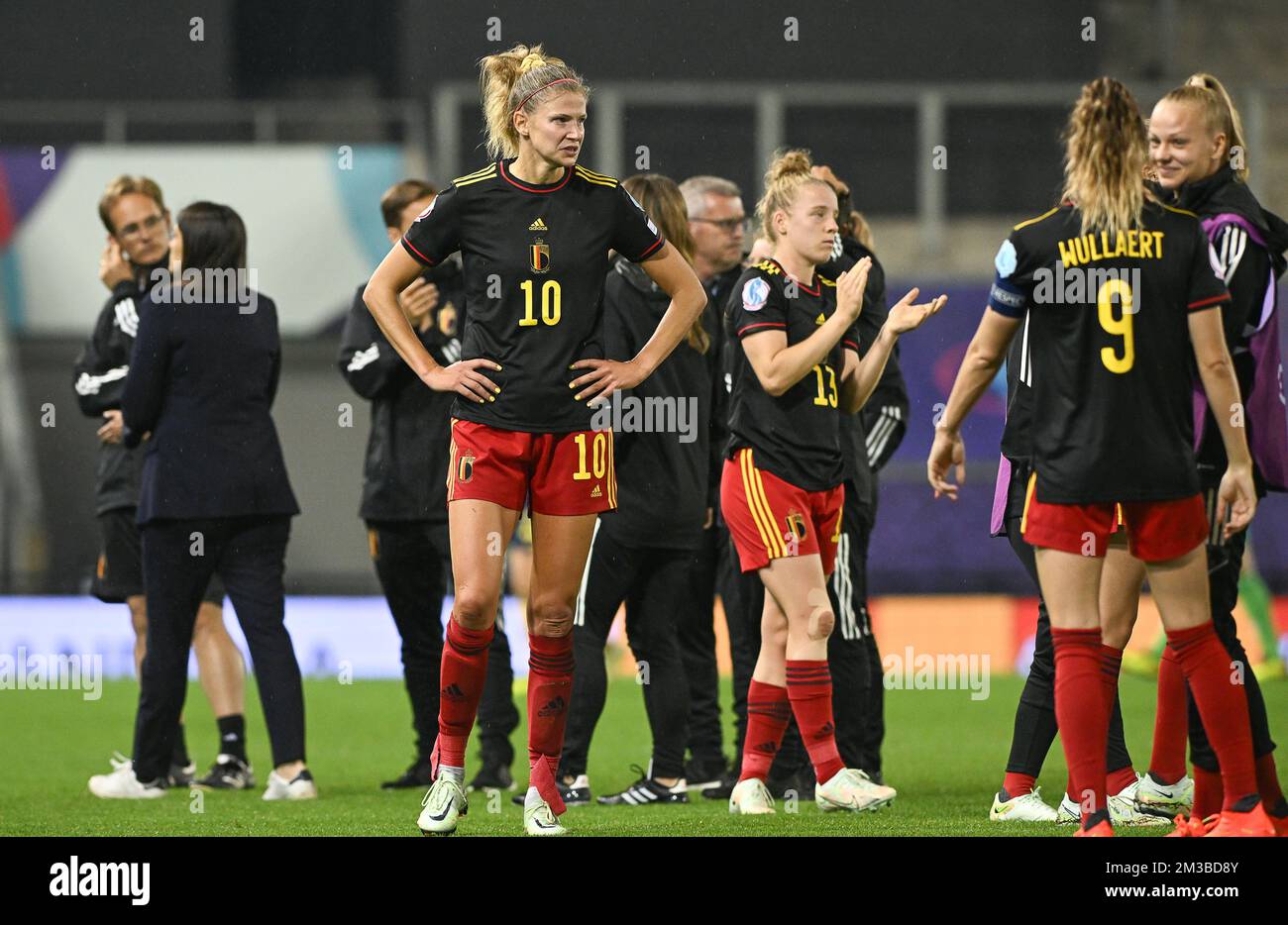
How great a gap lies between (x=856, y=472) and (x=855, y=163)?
9.31m

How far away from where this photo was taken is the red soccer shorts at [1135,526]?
4.20 metres

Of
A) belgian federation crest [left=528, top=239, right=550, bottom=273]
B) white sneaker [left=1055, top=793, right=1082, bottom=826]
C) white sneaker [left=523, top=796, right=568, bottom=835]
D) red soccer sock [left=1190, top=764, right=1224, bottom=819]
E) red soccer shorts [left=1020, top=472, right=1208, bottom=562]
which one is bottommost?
white sneaker [left=1055, top=793, right=1082, bottom=826]

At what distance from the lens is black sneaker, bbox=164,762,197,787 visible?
6.79m

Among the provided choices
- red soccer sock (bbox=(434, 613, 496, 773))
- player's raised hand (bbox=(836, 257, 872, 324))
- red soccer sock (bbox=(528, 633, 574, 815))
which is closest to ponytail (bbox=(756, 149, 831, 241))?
player's raised hand (bbox=(836, 257, 872, 324))

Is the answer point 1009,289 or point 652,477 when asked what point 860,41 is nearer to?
point 652,477

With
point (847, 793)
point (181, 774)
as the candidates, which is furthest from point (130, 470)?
point (847, 793)

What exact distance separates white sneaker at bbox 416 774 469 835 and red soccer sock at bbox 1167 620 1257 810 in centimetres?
189

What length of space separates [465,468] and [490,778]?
6.36ft

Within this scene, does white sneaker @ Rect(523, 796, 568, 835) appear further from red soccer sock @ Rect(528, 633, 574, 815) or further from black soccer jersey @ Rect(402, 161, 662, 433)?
black soccer jersey @ Rect(402, 161, 662, 433)

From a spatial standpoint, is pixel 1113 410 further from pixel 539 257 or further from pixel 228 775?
pixel 228 775

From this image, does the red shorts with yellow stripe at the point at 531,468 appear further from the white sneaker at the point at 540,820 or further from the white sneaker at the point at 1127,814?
the white sneaker at the point at 1127,814
